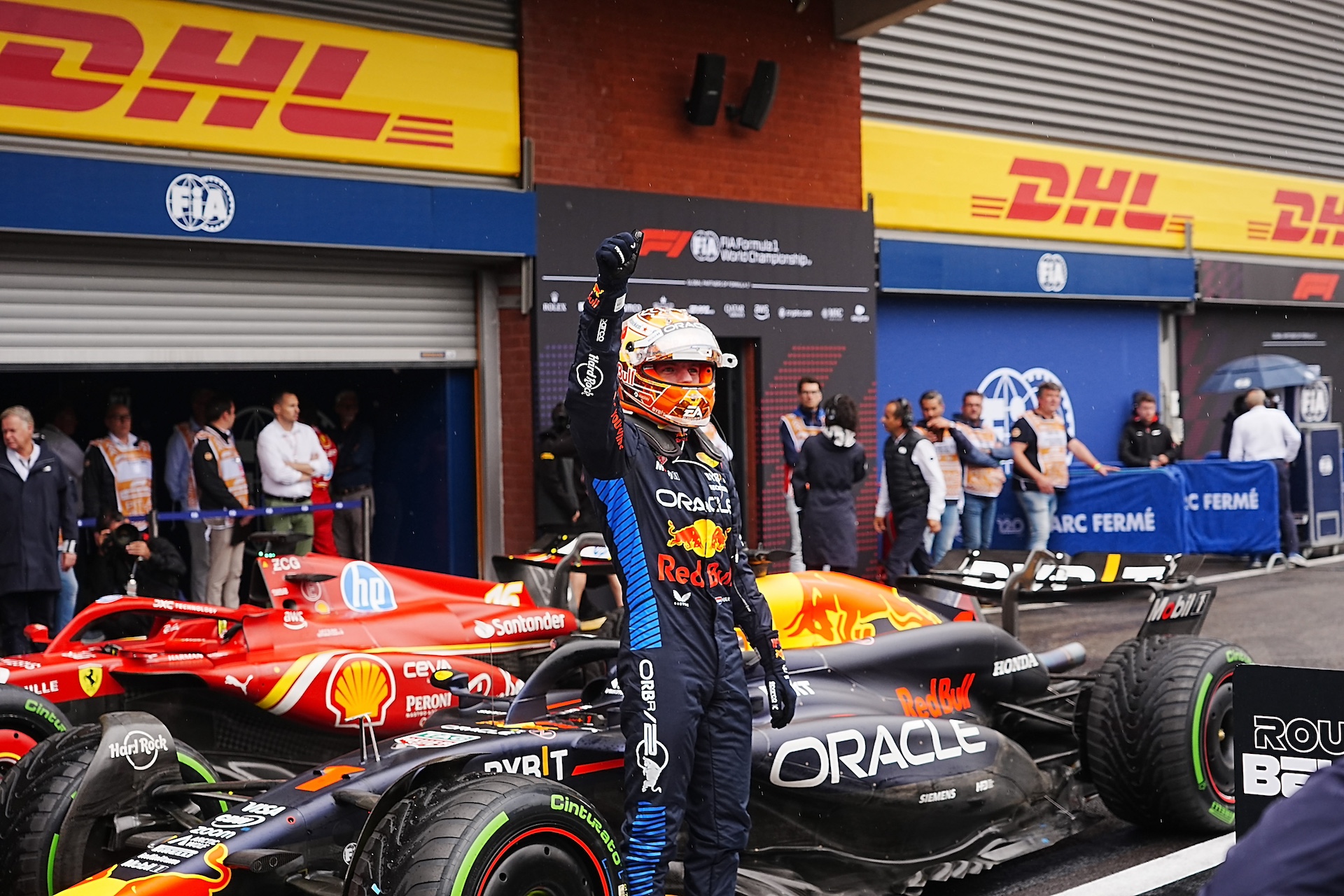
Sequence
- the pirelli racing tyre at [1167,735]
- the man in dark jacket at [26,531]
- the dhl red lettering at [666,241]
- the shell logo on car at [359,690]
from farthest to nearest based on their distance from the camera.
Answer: the dhl red lettering at [666,241] → the man in dark jacket at [26,531] → the shell logo on car at [359,690] → the pirelli racing tyre at [1167,735]

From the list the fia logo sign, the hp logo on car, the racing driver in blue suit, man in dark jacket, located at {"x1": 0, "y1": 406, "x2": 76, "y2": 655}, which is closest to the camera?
the racing driver in blue suit

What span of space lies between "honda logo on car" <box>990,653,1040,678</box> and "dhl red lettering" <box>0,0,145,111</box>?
6.81 metres

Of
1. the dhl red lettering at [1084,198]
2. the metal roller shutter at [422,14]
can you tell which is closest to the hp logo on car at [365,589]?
the metal roller shutter at [422,14]

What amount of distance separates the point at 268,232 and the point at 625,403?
6.40m

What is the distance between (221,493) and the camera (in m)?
10.1

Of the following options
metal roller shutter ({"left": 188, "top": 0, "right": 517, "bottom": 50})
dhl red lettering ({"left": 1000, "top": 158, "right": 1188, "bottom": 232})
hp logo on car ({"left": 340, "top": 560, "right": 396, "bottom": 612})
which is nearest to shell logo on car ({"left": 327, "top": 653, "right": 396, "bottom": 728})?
hp logo on car ({"left": 340, "top": 560, "right": 396, "bottom": 612})

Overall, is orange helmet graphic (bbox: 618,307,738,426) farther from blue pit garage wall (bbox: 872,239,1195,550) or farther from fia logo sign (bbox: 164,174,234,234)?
blue pit garage wall (bbox: 872,239,1195,550)

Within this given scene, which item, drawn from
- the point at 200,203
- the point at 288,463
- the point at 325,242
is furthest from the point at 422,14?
the point at 288,463

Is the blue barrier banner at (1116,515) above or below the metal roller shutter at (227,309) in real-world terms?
below

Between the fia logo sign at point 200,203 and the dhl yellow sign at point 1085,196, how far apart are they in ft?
21.5

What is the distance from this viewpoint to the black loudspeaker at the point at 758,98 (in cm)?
1261

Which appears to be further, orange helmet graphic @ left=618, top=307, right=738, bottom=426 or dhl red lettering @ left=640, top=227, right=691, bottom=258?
dhl red lettering @ left=640, top=227, right=691, bottom=258

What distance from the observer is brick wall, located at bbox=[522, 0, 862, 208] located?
11484 millimetres

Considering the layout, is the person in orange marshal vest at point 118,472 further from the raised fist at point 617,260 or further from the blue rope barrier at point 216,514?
the raised fist at point 617,260
